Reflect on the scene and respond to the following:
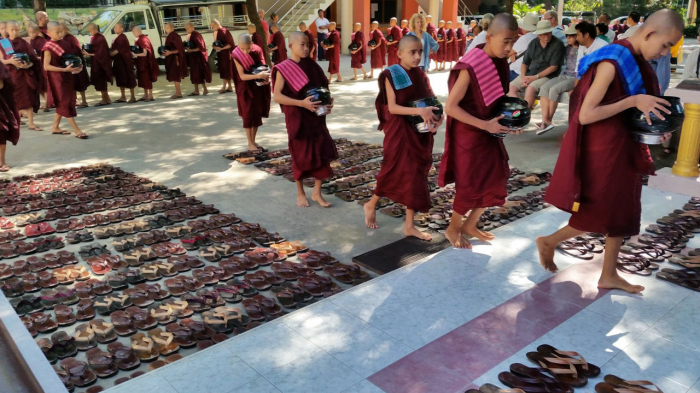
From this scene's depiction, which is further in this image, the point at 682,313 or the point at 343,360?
the point at 682,313

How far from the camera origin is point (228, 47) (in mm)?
12539

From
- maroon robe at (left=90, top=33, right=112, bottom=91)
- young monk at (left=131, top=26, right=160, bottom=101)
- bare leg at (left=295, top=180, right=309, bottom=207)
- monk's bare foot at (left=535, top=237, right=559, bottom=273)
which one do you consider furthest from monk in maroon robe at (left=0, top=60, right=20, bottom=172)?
monk's bare foot at (left=535, top=237, right=559, bottom=273)

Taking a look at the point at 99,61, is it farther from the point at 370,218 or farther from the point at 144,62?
the point at 370,218

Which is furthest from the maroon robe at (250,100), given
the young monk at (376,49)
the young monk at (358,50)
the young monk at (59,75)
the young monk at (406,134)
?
the young monk at (376,49)

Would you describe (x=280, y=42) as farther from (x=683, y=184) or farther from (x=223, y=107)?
(x=683, y=184)

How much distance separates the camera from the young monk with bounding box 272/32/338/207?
531 cm

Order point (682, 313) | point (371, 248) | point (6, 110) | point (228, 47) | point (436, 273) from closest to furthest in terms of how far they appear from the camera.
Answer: point (682, 313) < point (436, 273) < point (371, 248) < point (6, 110) < point (228, 47)

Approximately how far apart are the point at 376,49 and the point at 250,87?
8.38 metres

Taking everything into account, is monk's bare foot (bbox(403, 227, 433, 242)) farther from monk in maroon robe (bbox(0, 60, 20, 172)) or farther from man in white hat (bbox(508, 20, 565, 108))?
monk in maroon robe (bbox(0, 60, 20, 172))

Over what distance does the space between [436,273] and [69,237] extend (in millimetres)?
3147

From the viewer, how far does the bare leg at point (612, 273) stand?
361cm

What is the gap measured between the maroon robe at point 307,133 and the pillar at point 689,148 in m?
3.54

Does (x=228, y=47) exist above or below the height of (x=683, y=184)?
above

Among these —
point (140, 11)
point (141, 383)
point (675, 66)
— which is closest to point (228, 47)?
point (140, 11)
